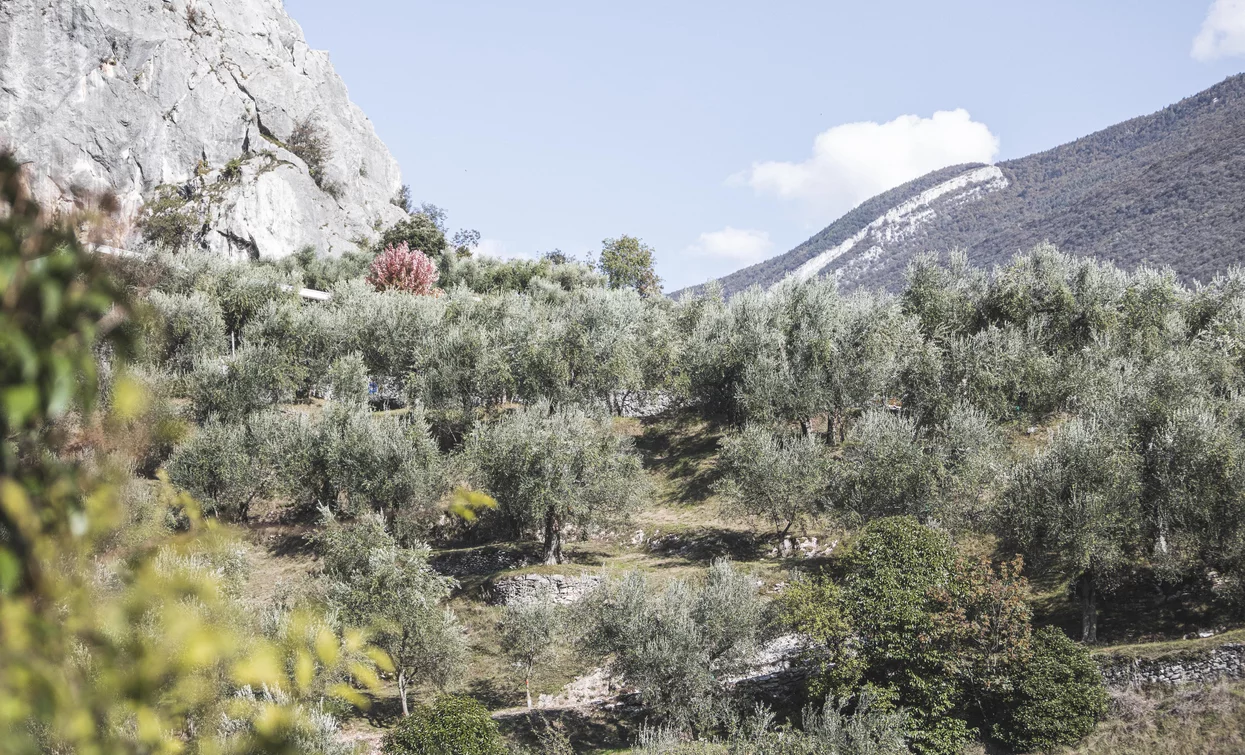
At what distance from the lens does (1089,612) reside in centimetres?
2808

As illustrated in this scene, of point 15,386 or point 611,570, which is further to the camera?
point 611,570

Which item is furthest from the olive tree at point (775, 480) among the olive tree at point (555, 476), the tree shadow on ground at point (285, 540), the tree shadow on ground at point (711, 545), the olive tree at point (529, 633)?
the tree shadow on ground at point (285, 540)

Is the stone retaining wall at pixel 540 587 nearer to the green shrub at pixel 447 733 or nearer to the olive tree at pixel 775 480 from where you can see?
the olive tree at pixel 775 480

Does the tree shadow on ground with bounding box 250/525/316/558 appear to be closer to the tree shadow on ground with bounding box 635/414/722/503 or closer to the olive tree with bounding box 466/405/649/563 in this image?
the olive tree with bounding box 466/405/649/563

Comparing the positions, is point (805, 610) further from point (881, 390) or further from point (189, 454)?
point (189, 454)

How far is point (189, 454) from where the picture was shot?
4016 centimetres

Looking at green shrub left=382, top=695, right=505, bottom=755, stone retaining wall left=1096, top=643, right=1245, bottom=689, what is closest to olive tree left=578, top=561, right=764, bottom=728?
green shrub left=382, top=695, right=505, bottom=755

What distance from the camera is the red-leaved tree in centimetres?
6650

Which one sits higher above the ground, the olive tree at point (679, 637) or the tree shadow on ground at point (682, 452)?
the tree shadow on ground at point (682, 452)

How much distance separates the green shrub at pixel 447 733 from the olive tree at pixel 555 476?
43.9 ft

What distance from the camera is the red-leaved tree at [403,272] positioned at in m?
66.5

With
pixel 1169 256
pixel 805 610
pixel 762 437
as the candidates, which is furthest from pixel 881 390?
pixel 1169 256

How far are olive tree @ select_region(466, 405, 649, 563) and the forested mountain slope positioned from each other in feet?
84.3

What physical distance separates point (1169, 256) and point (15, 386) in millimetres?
114664
